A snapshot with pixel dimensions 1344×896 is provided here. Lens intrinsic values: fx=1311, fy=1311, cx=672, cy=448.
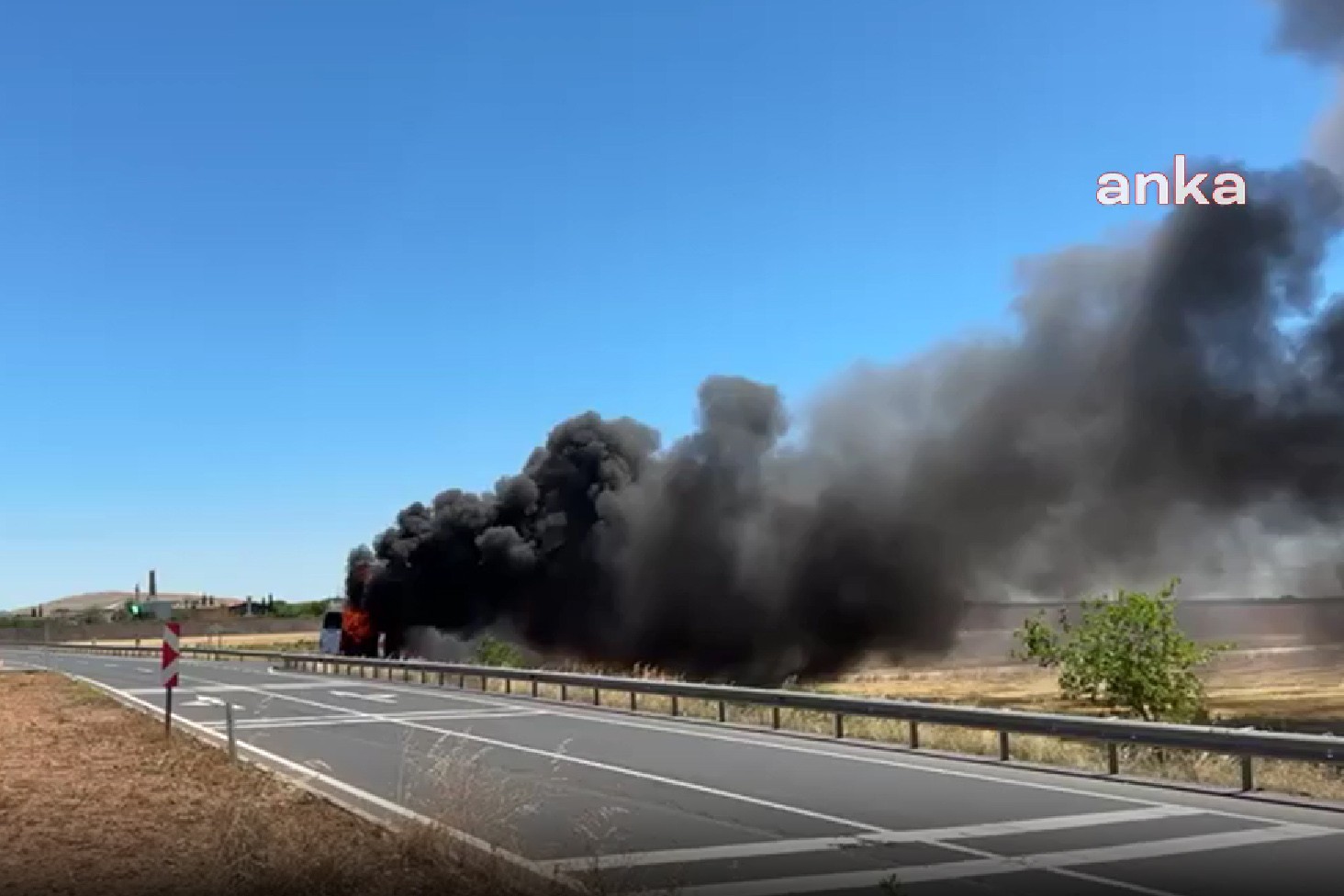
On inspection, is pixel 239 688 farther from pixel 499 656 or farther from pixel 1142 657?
pixel 1142 657

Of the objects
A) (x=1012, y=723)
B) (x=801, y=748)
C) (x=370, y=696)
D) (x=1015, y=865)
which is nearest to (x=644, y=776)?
(x=801, y=748)

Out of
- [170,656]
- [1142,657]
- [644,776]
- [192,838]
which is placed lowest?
[644,776]

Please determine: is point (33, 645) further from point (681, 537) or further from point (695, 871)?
point (695, 871)

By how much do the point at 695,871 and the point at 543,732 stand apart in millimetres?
9313

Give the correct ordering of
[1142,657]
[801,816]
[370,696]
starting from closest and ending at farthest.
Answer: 1. [801,816]
2. [1142,657]
3. [370,696]

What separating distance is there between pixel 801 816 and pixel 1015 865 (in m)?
2.19

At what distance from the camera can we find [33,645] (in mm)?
80625

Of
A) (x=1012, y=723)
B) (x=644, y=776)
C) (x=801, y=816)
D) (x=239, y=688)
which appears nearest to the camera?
(x=801, y=816)

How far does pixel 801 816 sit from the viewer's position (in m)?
9.42

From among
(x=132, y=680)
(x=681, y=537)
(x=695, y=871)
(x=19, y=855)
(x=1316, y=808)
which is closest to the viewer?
(x=695, y=871)

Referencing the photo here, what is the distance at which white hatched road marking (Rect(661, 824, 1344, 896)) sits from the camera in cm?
686

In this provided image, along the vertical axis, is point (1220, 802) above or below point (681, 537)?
below

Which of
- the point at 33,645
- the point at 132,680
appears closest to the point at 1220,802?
the point at 132,680

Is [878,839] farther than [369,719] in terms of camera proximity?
No
